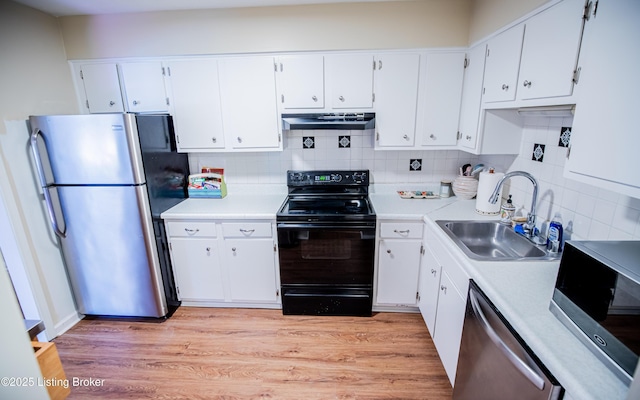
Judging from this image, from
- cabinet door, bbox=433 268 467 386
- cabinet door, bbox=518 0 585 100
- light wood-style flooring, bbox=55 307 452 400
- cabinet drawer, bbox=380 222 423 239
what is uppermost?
cabinet door, bbox=518 0 585 100

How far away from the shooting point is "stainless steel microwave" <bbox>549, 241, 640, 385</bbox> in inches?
30.7

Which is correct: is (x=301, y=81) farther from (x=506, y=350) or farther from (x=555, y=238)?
(x=506, y=350)

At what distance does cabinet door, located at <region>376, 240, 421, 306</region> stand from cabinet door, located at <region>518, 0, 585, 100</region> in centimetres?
124

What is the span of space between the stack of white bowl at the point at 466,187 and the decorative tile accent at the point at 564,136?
0.77 m

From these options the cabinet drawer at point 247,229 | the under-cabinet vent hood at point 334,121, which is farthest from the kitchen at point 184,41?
the cabinet drawer at point 247,229

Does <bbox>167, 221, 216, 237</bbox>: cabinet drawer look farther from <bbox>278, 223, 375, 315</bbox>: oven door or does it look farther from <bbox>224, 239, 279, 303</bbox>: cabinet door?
<bbox>278, 223, 375, 315</bbox>: oven door

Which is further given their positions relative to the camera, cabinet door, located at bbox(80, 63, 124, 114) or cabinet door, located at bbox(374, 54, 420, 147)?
cabinet door, located at bbox(80, 63, 124, 114)

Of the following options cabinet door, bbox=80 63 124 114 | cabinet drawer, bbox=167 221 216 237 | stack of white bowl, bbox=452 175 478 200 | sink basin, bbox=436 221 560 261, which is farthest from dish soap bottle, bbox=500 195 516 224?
cabinet door, bbox=80 63 124 114

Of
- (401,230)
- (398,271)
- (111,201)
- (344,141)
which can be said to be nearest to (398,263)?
(398,271)

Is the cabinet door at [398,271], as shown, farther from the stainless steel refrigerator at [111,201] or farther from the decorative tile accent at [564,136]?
the stainless steel refrigerator at [111,201]

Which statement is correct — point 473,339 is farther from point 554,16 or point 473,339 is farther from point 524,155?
point 554,16

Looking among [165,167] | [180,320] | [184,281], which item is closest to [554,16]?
[165,167]

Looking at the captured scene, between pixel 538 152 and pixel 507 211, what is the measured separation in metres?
0.42

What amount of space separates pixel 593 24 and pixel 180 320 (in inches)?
121
